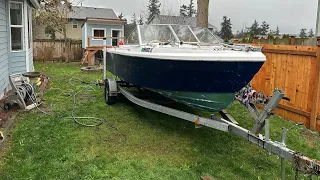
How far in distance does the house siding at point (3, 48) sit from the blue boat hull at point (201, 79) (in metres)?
4.05

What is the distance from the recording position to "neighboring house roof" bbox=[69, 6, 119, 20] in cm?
3163

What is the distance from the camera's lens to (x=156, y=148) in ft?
15.3

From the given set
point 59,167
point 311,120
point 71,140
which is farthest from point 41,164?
point 311,120

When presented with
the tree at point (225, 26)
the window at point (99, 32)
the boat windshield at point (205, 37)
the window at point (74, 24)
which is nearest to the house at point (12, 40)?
the boat windshield at point (205, 37)

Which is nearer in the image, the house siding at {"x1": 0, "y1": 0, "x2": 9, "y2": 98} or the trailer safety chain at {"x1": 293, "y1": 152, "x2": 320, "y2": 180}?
the trailer safety chain at {"x1": 293, "y1": 152, "x2": 320, "y2": 180}

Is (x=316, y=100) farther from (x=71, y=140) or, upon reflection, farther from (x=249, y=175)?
(x=71, y=140)

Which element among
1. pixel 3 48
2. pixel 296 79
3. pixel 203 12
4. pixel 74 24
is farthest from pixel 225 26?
pixel 3 48

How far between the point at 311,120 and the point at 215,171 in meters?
3.02

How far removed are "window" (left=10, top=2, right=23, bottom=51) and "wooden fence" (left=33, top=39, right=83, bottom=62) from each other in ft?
34.4

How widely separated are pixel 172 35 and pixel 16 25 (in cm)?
536

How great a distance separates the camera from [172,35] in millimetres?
5805

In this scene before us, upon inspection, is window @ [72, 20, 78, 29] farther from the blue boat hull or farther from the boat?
the blue boat hull

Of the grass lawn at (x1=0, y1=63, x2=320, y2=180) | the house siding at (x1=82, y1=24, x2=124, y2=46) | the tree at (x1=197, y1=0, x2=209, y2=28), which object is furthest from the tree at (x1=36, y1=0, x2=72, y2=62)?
the grass lawn at (x1=0, y1=63, x2=320, y2=180)

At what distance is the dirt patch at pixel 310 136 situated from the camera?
17.6 feet
